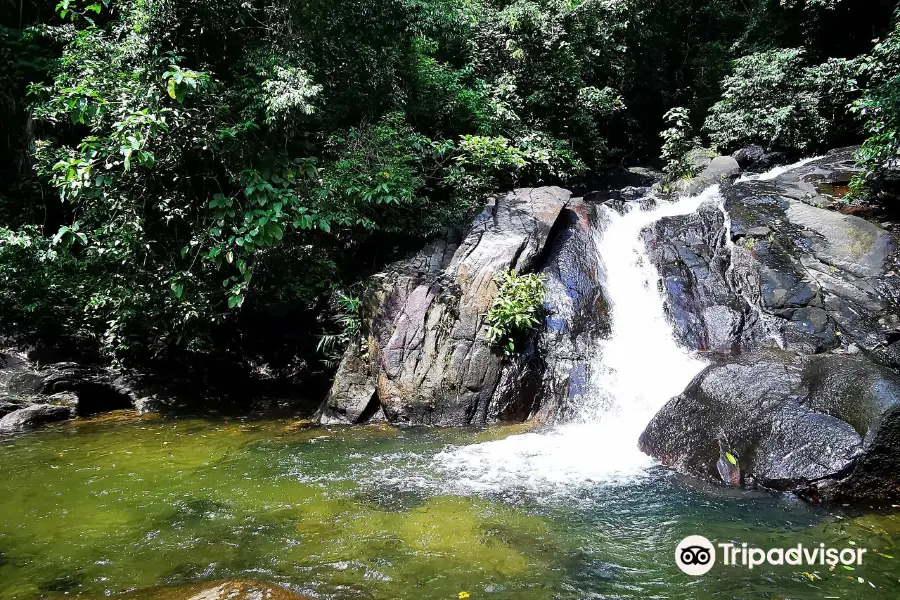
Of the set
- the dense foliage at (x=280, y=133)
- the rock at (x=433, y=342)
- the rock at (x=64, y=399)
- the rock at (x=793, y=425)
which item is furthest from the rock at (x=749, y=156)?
the rock at (x=64, y=399)

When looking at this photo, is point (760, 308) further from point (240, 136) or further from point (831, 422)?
point (240, 136)

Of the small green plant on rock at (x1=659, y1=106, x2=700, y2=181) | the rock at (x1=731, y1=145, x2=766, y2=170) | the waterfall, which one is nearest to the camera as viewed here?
the waterfall

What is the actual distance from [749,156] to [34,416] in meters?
18.5

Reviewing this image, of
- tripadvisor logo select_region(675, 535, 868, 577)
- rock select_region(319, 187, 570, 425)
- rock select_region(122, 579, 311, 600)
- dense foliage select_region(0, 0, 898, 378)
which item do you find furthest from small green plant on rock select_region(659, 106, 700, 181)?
rock select_region(122, 579, 311, 600)

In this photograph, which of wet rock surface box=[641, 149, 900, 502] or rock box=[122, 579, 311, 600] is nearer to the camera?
rock box=[122, 579, 311, 600]

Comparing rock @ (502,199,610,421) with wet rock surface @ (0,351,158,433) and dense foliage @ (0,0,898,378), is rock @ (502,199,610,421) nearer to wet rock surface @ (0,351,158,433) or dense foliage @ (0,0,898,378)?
dense foliage @ (0,0,898,378)

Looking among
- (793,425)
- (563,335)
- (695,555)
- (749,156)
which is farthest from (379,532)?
(749,156)

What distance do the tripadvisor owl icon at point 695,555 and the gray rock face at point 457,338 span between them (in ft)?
13.3

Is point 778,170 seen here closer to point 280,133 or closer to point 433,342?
point 433,342

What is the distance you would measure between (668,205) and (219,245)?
408 inches

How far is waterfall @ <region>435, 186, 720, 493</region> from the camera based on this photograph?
19.4 feet

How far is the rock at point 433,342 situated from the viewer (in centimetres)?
841

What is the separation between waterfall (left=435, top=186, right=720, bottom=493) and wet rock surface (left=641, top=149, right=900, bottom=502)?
39cm

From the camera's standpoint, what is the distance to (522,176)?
1316 cm
